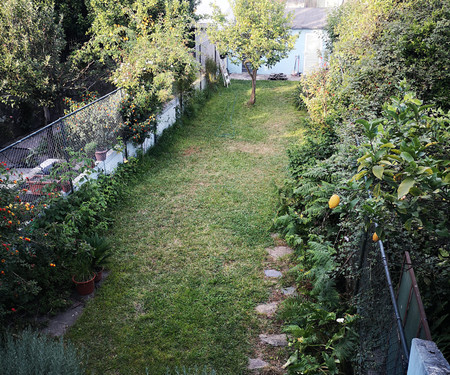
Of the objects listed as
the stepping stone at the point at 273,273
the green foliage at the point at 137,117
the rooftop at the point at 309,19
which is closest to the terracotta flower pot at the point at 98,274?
the stepping stone at the point at 273,273

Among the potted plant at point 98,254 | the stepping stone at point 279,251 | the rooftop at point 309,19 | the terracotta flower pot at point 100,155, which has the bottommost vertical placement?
the stepping stone at point 279,251

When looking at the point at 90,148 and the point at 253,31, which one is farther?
the point at 253,31

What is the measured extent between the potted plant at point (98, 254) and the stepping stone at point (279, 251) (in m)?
2.77

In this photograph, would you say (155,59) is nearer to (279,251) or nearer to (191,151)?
(191,151)

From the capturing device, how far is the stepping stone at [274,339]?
4.46 m

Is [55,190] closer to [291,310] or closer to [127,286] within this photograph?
[127,286]

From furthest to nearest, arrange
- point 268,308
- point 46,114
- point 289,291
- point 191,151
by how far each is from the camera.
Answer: point 46,114
point 191,151
point 289,291
point 268,308

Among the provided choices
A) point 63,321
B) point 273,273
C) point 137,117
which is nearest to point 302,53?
point 137,117

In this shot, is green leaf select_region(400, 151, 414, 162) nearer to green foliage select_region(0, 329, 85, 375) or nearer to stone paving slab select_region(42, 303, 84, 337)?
green foliage select_region(0, 329, 85, 375)

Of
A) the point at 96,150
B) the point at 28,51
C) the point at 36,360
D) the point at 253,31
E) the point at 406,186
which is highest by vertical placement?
the point at 253,31

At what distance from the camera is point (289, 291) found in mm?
5328

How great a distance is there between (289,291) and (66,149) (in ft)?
15.8

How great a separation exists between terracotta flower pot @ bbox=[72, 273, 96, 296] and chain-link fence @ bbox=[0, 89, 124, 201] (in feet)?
5.39

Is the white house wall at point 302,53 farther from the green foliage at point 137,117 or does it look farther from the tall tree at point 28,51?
the green foliage at point 137,117
